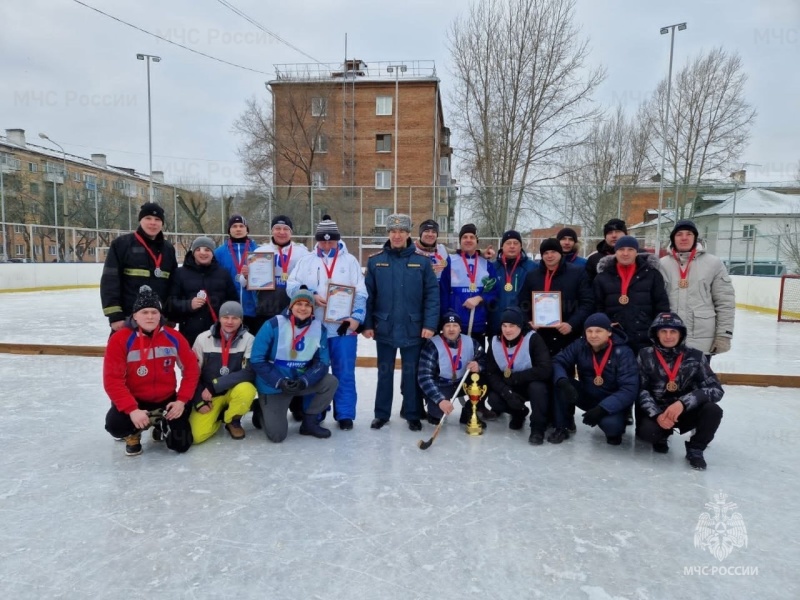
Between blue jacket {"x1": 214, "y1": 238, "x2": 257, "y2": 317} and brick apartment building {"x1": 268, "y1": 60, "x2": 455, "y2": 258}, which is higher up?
brick apartment building {"x1": 268, "y1": 60, "x2": 455, "y2": 258}

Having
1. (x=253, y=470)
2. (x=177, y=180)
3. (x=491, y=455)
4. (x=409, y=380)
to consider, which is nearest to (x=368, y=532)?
(x=253, y=470)

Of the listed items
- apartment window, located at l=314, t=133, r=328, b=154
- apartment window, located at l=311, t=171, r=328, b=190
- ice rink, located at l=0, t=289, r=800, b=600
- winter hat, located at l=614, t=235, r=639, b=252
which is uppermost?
apartment window, located at l=314, t=133, r=328, b=154

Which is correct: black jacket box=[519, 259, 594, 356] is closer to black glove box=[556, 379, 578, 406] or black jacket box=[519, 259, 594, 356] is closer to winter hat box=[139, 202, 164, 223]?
black glove box=[556, 379, 578, 406]

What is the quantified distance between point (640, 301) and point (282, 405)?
2.81 metres

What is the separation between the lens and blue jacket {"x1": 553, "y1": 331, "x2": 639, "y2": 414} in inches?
138

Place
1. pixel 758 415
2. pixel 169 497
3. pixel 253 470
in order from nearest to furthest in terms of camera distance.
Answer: pixel 169 497
pixel 253 470
pixel 758 415

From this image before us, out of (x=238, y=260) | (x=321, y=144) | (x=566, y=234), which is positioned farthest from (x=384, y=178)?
(x=566, y=234)

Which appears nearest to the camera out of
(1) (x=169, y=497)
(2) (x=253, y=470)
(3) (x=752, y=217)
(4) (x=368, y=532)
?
(4) (x=368, y=532)

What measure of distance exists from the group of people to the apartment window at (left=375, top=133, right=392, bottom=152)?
27.5 meters

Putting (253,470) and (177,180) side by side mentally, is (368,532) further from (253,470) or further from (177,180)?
(177,180)

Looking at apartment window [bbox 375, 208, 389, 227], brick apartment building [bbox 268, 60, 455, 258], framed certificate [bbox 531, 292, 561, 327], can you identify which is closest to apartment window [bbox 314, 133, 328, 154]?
brick apartment building [bbox 268, 60, 455, 258]

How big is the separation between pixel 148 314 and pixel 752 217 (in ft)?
57.5

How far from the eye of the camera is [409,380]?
13.3 ft

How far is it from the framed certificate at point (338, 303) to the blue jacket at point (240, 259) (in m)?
0.82
